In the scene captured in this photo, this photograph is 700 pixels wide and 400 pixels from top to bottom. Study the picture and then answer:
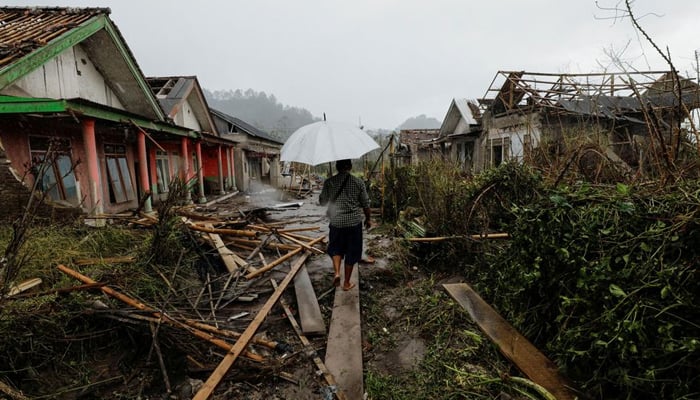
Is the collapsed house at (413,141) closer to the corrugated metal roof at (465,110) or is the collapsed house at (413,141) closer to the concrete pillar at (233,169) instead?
the corrugated metal roof at (465,110)

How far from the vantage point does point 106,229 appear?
18.2ft

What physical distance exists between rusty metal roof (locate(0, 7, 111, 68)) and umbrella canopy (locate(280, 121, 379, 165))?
20.7 feet

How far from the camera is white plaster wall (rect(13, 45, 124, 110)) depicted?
288 inches

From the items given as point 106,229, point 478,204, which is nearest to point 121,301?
point 106,229

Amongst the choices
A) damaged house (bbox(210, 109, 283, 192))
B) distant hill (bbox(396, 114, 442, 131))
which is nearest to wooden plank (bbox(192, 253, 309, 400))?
damaged house (bbox(210, 109, 283, 192))

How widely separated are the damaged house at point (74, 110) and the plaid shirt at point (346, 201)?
78.9 inches

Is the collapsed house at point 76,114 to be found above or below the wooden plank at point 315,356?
above

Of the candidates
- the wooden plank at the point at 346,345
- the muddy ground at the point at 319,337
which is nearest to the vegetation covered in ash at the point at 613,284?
the muddy ground at the point at 319,337

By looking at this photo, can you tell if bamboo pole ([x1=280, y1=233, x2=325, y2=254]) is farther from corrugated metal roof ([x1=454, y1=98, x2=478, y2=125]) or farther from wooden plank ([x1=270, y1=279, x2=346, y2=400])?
corrugated metal roof ([x1=454, y1=98, x2=478, y2=125])

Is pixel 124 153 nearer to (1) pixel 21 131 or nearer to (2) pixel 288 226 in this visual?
(1) pixel 21 131

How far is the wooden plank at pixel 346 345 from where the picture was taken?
2611 millimetres

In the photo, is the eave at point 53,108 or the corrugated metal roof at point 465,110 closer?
the eave at point 53,108

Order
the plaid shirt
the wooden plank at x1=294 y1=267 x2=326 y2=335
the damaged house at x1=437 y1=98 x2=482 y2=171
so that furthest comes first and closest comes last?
1. the damaged house at x1=437 y1=98 x2=482 y2=171
2. the plaid shirt
3. the wooden plank at x1=294 y1=267 x2=326 y2=335

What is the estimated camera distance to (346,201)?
418cm
